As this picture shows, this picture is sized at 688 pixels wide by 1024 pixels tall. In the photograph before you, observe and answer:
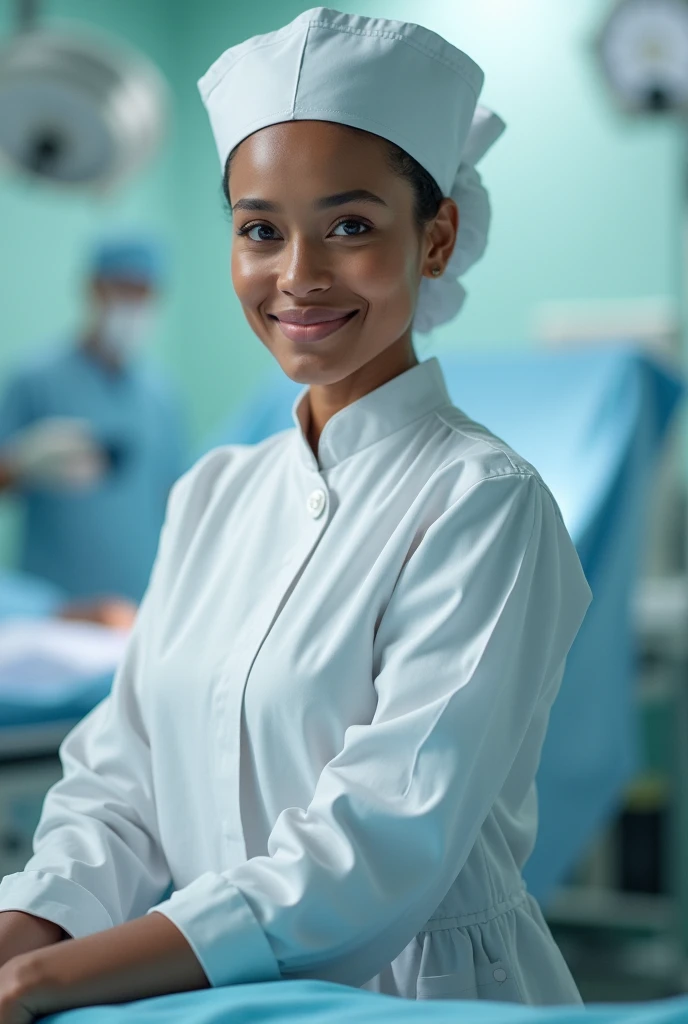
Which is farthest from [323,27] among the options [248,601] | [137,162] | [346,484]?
[137,162]

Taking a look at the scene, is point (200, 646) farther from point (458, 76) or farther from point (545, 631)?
point (458, 76)

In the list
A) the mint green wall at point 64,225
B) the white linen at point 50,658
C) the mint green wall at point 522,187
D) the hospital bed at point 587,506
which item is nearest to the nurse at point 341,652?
the mint green wall at point 522,187

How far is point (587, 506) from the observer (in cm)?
213

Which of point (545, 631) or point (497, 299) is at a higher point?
point (497, 299)

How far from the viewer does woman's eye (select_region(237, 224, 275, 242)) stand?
1090 millimetres

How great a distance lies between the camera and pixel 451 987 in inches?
41.8

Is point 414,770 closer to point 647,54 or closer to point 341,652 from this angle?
point 341,652

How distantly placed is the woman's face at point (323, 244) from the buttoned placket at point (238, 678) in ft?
0.49

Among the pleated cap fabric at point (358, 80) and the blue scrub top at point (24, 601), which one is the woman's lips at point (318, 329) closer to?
the pleated cap fabric at point (358, 80)

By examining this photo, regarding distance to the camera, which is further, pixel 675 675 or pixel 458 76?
pixel 675 675

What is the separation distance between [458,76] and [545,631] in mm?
493

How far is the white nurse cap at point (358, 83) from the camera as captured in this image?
1045 millimetres

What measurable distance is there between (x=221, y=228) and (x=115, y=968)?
4.49 m

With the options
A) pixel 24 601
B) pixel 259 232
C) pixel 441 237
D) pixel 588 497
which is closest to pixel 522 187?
pixel 588 497
